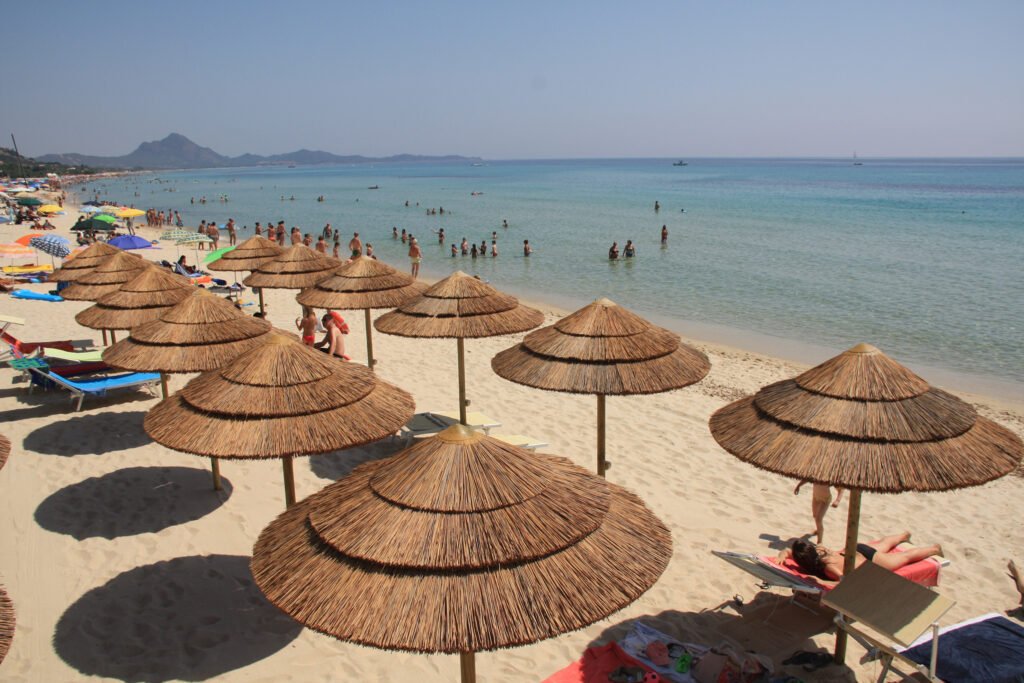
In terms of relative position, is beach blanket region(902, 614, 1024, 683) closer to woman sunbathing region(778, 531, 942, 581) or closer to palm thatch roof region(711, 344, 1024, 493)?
woman sunbathing region(778, 531, 942, 581)

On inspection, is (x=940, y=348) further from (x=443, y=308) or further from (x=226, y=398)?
(x=226, y=398)

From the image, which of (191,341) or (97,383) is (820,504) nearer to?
(191,341)

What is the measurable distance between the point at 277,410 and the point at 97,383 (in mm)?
5692

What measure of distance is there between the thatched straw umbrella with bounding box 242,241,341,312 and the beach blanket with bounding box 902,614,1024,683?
337 inches

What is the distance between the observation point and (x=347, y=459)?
24.8 ft

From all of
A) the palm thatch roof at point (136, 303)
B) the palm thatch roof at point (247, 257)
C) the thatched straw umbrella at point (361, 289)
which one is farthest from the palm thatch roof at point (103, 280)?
the thatched straw umbrella at point (361, 289)

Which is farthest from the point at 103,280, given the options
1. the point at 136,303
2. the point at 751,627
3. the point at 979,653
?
the point at 979,653

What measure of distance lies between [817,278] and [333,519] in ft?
75.8

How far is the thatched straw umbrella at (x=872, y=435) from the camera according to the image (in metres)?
3.87

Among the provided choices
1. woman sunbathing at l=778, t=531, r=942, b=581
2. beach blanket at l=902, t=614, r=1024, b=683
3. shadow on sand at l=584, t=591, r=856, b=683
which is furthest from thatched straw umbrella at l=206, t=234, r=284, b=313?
beach blanket at l=902, t=614, r=1024, b=683

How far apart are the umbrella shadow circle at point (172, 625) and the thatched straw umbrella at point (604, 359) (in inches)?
103

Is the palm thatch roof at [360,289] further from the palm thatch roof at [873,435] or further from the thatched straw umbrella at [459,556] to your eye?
the thatched straw umbrella at [459,556]

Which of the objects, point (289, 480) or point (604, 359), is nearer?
point (289, 480)

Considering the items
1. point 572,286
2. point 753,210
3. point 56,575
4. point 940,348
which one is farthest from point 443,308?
point 753,210
